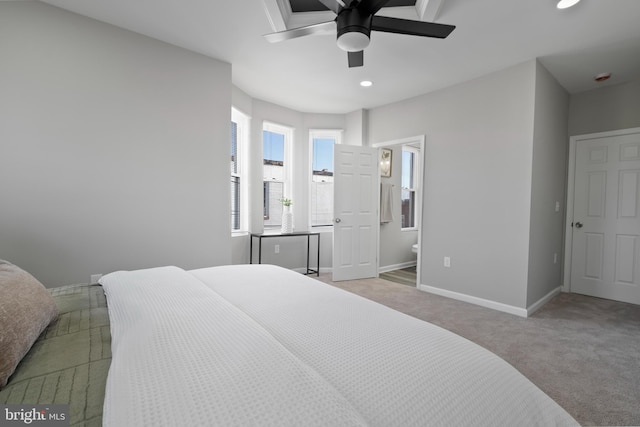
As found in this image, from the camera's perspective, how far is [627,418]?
1565mm

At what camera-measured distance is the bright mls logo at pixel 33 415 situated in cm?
60

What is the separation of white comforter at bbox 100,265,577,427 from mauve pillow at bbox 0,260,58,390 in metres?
0.21

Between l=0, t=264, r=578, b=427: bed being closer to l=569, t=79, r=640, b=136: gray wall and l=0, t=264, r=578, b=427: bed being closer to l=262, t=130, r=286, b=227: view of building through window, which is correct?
l=262, t=130, r=286, b=227: view of building through window

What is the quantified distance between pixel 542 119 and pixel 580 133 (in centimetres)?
119

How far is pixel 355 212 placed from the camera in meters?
4.42

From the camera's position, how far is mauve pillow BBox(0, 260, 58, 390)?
76 cm

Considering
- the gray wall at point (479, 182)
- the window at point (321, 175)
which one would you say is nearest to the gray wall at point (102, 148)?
the window at point (321, 175)

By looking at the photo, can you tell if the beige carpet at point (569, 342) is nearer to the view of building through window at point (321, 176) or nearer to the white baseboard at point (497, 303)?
the white baseboard at point (497, 303)

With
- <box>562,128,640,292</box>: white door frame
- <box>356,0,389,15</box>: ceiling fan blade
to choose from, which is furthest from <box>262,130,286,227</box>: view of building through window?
<box>562,128,640,292</box>: white door frame

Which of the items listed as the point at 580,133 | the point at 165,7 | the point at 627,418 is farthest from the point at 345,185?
the point at 627,418

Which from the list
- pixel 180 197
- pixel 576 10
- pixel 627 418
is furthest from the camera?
pixel 180 197

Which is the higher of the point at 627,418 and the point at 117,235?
the point at 117,235

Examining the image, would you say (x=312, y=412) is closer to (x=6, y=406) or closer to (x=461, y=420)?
(x=461, y=420)

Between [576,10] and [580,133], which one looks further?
[580,133]
